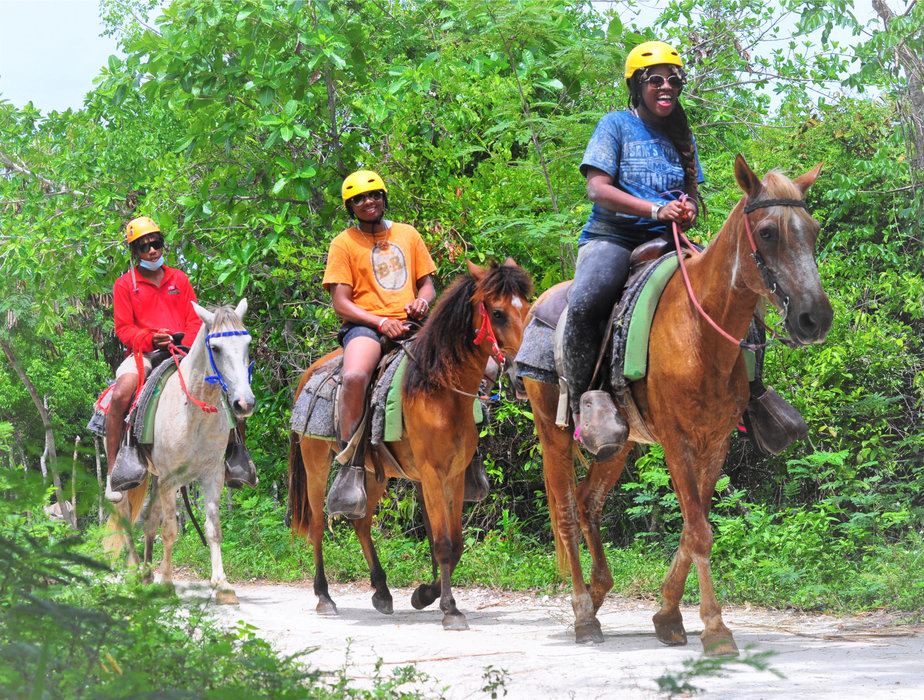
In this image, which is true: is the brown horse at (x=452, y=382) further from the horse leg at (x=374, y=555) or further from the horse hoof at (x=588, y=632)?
the horse hoof at (x=588, y=632)

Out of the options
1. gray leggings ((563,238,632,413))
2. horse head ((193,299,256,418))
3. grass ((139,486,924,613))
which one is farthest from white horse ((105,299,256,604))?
gray leggings ((563,238,632,413))

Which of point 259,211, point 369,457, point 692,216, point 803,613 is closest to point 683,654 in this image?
point 803,613

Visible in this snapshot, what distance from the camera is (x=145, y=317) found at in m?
9.16

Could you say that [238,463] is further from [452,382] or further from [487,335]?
[487,335]

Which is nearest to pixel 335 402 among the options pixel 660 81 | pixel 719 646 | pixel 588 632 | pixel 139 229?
pixel 139 229

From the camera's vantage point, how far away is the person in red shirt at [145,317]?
8938 millimetres

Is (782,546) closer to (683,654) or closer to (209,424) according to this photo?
(683,654)

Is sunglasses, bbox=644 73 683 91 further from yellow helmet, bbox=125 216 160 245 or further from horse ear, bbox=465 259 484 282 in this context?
yellow helmet, bbox=125 216 160 245

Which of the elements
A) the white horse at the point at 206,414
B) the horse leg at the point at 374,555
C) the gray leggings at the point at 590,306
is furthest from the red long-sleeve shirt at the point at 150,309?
the gray leggings at the point at 590,306

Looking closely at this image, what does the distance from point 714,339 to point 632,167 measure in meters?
1.25

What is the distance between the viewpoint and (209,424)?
871 cm

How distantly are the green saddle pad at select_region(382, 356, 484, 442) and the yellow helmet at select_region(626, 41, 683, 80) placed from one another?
2656mm

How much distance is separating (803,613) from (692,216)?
2.99 metres

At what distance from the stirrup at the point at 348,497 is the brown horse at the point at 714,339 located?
2.23 m
